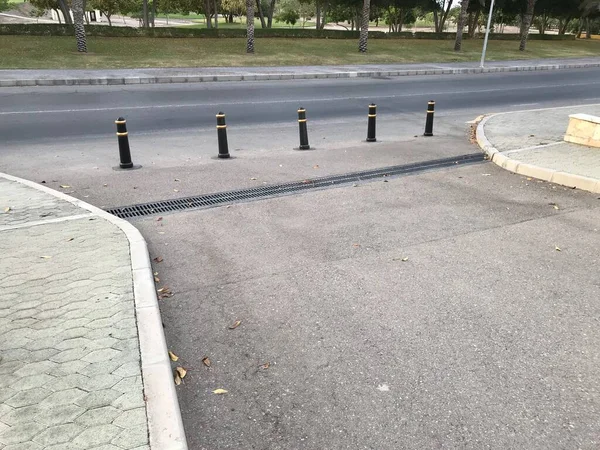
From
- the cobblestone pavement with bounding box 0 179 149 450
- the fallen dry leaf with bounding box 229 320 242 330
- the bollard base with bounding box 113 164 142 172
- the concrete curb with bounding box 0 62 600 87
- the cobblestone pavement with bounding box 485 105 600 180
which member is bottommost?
the concrete curb with bounding box 0 62 600 87

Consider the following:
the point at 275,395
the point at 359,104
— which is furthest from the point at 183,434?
the point at 359,104

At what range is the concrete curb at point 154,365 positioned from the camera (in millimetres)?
2979

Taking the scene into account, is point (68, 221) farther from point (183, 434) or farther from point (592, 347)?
point (592, 347)

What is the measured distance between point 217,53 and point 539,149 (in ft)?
74.6

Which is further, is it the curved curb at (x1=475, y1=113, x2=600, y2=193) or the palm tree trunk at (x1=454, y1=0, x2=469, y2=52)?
the palm tree trunk at (x1=454, y1=0, x2=469, y2=52)

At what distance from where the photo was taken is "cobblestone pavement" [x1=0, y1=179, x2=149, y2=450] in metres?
3.03

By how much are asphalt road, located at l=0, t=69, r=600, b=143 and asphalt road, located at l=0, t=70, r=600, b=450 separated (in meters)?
1.88

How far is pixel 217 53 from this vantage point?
2905 cm

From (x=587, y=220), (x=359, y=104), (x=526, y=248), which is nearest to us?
(x=526, y=248)

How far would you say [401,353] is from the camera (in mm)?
3959

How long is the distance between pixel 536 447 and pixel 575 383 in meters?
0.79

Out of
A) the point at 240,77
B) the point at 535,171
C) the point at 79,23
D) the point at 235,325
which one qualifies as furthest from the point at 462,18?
the point at 235,325

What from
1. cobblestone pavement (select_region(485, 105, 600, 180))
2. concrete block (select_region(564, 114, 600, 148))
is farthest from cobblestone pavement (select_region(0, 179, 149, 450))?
concrete block (select_region(564, 114, 600, 148))

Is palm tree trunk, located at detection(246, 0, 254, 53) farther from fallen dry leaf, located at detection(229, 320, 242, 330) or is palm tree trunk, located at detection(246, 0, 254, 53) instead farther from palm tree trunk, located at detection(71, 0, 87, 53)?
fallen dry leaf, located at detection(229, 320, 242, 330)
